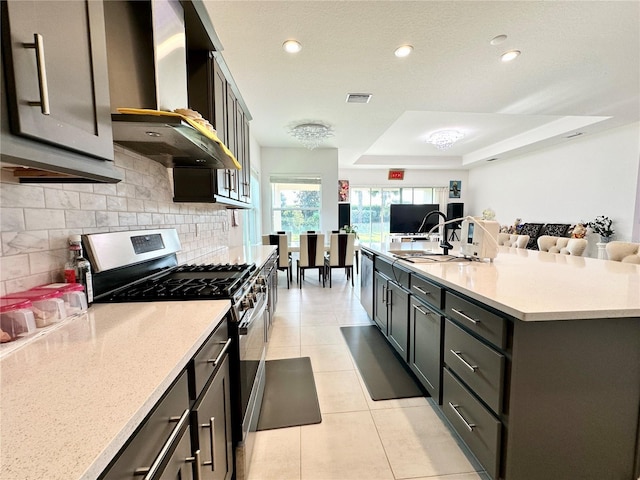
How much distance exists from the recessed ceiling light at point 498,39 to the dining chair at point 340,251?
10.5 ft

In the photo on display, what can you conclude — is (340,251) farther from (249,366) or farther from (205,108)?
(249,366)

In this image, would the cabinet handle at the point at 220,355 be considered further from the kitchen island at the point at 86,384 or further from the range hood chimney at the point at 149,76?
the range hood chimney at the point at 149,76

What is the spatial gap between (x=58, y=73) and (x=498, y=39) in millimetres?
2970

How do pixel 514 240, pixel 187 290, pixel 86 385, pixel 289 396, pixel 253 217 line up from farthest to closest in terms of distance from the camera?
pixel 253 217 → pixel 514 240 → pixel 289 396 → pixel 187 290 → pixel 86 385

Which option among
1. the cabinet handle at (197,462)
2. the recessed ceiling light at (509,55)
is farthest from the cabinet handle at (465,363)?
the recessed ceiling light at (509,55)

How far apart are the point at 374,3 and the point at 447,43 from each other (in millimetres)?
835

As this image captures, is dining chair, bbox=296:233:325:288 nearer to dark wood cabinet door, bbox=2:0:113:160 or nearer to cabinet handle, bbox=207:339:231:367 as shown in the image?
cabinet handle, bbox=207:339:231:367

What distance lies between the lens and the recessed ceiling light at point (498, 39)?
2295 mm

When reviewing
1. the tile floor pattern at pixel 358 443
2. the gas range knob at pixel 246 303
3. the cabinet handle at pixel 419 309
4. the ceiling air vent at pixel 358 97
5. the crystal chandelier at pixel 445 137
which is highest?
the crystal chandelier at pixel 445 137

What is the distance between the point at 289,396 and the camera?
1960 mm

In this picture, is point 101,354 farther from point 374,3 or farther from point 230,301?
point 374,3

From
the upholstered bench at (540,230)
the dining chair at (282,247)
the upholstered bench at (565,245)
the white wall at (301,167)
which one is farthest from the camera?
the white wall at (301,167)

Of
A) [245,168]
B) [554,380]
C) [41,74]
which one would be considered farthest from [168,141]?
[554,380]

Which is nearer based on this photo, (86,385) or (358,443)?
(86,385)
